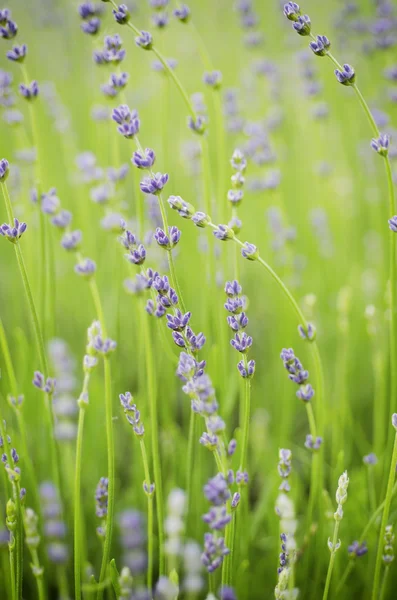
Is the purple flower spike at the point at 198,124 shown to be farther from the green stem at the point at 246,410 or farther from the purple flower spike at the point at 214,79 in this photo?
the green stem at the point at 246,410

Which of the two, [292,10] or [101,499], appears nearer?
[292,10]

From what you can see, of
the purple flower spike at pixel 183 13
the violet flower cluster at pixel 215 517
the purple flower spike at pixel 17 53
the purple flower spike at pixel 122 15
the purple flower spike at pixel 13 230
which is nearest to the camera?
the violet flower cluster at pixel 215 517

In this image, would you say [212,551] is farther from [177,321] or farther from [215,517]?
[177,321]

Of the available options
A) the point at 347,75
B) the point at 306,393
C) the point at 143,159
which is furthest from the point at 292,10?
the point at 306,393

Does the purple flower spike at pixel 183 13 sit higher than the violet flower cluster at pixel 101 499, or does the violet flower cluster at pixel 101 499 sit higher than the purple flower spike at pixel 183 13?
the purple flower spike at pixel 183 13

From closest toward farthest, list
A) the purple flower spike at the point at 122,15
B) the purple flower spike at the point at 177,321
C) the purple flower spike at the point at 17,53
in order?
the purple flower spike at the point at 177,321, the purple flower spike at the point at 122,15, the purple flower spike at the point at 17,53

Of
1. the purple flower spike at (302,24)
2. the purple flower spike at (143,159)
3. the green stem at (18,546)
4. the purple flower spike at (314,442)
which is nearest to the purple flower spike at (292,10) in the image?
the purple flower spike at (302,24)

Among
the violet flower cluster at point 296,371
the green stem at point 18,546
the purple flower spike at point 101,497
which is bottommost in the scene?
the green stem at point 18,546

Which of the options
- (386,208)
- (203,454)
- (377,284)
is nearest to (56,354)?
(203,454)

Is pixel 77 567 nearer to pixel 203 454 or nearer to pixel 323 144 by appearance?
pixel 203 454
